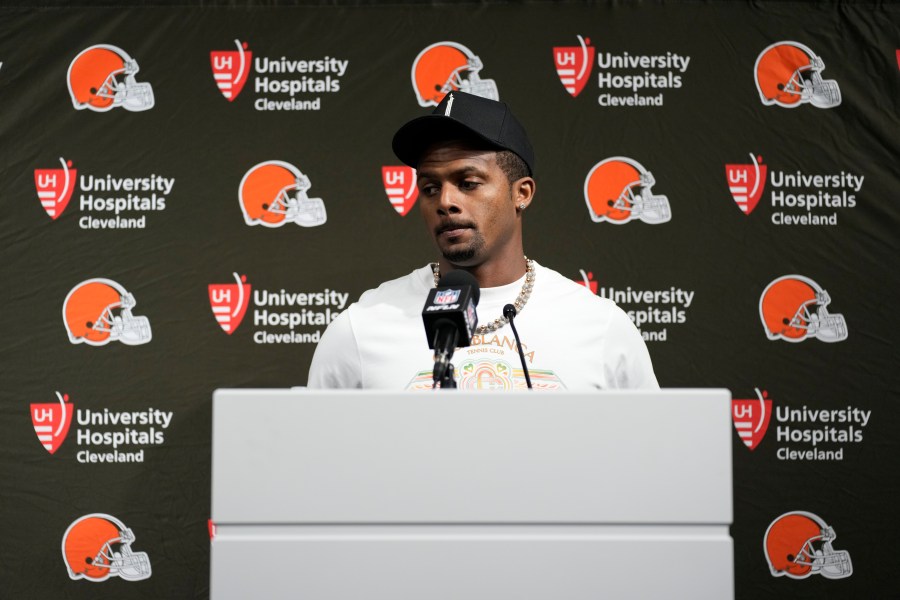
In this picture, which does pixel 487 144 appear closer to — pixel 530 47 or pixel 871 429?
pixel 530 47

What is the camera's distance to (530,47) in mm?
2570

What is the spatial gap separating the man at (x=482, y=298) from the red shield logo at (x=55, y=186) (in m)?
1.27

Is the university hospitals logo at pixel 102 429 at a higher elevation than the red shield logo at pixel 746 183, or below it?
below

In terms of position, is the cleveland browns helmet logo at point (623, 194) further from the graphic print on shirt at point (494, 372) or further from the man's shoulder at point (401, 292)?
the graphic print on shirt at point (494, 372)

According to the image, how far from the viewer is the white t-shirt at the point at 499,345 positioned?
1568 millimetres

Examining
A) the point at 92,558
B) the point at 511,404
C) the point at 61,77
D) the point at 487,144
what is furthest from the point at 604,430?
the point at 61,77

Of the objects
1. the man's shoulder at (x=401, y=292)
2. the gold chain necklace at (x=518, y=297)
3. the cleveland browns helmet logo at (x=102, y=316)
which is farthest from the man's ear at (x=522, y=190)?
the cleveland browns helmet logo at (x=102, y=316)

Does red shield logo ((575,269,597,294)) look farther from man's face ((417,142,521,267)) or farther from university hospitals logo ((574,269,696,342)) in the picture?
man's face ((417,142,521,267))

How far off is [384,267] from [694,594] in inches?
68.3

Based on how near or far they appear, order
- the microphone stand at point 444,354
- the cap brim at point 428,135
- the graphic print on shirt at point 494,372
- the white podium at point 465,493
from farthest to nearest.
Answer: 1. the cap brim at point 428,135
2. the graphic print on shirt at point 494,372
3. the microphone stand at point 444,354
4. the white podium at point 465,493

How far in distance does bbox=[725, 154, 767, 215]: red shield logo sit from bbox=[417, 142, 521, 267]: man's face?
1.09m

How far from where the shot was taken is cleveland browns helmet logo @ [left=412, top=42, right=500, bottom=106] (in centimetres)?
256

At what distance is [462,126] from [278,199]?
3.37 ft

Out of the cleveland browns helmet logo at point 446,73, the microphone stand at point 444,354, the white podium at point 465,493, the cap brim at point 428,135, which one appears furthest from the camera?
the cleveland browns helmet logo at point 446,73
